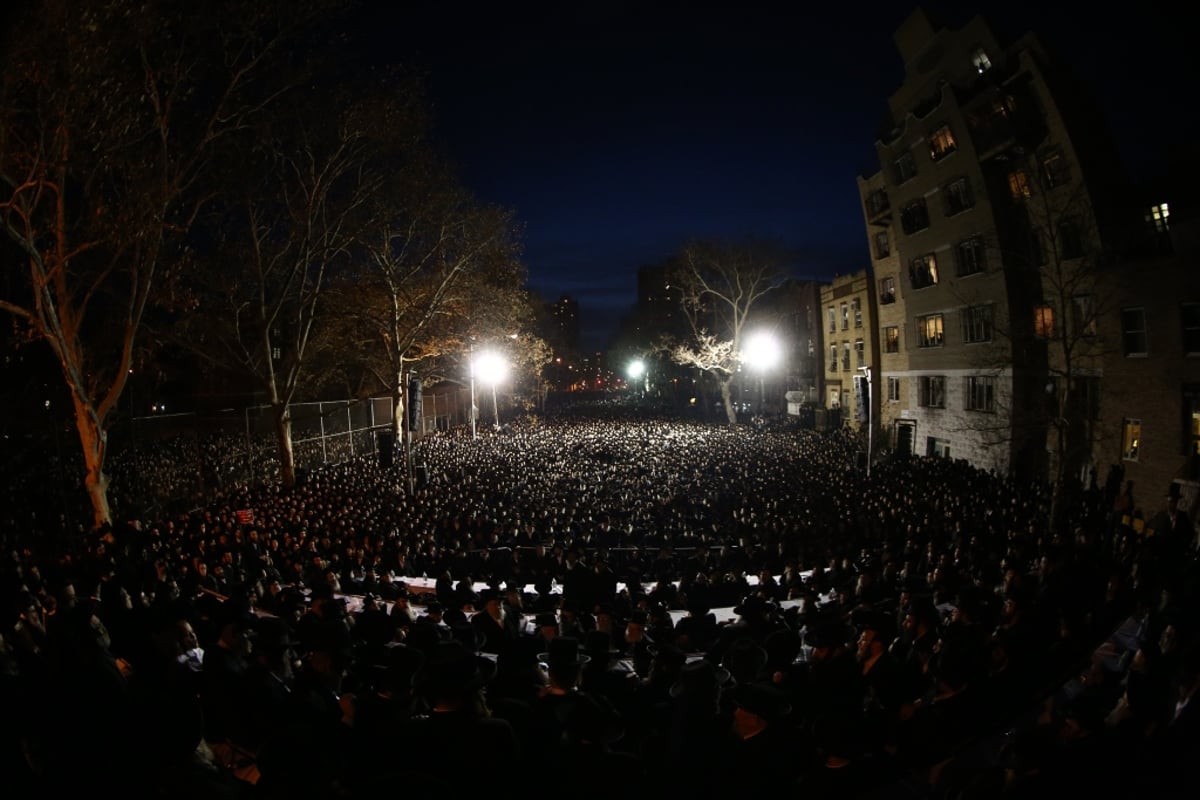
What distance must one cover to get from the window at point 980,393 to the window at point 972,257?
409 centimetres

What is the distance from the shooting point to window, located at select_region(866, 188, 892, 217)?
96.5ft

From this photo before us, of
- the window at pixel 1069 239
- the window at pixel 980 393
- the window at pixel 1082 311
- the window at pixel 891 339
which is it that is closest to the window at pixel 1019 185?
the window at pixel 1069 239

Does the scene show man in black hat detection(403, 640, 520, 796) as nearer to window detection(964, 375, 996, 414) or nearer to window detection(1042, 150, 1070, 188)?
window detection(1042, 150, 1070, 188)

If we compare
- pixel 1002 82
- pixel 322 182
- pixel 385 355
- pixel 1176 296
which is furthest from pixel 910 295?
pixel 385 355

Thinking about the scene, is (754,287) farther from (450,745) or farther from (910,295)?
(450,745)

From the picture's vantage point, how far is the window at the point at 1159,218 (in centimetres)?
1575

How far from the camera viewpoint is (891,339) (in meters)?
29.2

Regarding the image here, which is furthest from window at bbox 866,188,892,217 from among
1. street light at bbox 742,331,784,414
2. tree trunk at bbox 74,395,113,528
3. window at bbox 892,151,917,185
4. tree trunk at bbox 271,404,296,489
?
tree trunk at bbox 74,395,113,528

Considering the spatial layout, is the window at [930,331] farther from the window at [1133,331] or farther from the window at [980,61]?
the window at [980,61]

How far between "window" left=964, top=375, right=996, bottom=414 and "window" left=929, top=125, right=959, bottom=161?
29.2ft

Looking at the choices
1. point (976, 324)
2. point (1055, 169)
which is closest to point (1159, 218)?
point (1055, 169)

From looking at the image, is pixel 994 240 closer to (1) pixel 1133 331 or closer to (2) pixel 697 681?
(1) pixel 1133 331

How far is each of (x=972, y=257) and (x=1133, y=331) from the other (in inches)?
284

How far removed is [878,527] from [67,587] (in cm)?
1374
